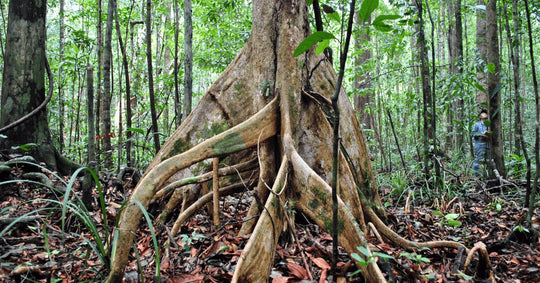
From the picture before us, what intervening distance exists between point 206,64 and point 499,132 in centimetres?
527

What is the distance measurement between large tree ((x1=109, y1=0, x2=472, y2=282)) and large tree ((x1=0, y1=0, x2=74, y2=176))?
2010 millimetres

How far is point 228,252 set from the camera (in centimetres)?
229

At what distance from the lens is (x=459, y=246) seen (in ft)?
7.55

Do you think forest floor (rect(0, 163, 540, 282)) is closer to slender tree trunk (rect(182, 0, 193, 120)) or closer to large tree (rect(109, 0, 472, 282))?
large tree (rect(109, 0, 472, 282))

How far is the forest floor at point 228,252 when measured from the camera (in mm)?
2033

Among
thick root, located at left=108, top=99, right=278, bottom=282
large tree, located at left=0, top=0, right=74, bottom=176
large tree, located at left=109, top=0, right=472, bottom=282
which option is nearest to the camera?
thick root, located at left=108, top=99, right=278, bottom=282

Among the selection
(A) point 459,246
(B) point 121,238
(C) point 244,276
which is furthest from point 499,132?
(B) point 121,238

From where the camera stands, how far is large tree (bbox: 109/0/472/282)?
2297 mm

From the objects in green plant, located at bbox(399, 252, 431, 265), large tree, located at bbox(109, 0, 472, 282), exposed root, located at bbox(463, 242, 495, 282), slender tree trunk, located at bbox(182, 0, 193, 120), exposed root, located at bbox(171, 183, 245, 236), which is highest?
slender tree trunk, located at bbox(182, 0, 193, 120)

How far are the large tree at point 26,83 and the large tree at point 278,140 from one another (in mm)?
2010

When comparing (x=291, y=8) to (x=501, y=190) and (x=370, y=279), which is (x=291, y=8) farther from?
(x=501, y=190)

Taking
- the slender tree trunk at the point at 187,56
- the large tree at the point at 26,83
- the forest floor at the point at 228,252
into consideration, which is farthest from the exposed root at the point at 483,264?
the large tree at the point at 26,83

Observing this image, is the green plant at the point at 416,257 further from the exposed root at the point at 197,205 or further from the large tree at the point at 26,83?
the large tree at the point at 26,83

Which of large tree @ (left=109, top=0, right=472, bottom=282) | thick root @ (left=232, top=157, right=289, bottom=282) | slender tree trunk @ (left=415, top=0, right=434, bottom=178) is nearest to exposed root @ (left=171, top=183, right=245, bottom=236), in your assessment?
large tree @ (left=109, top=0, right=472, bottom=282)
